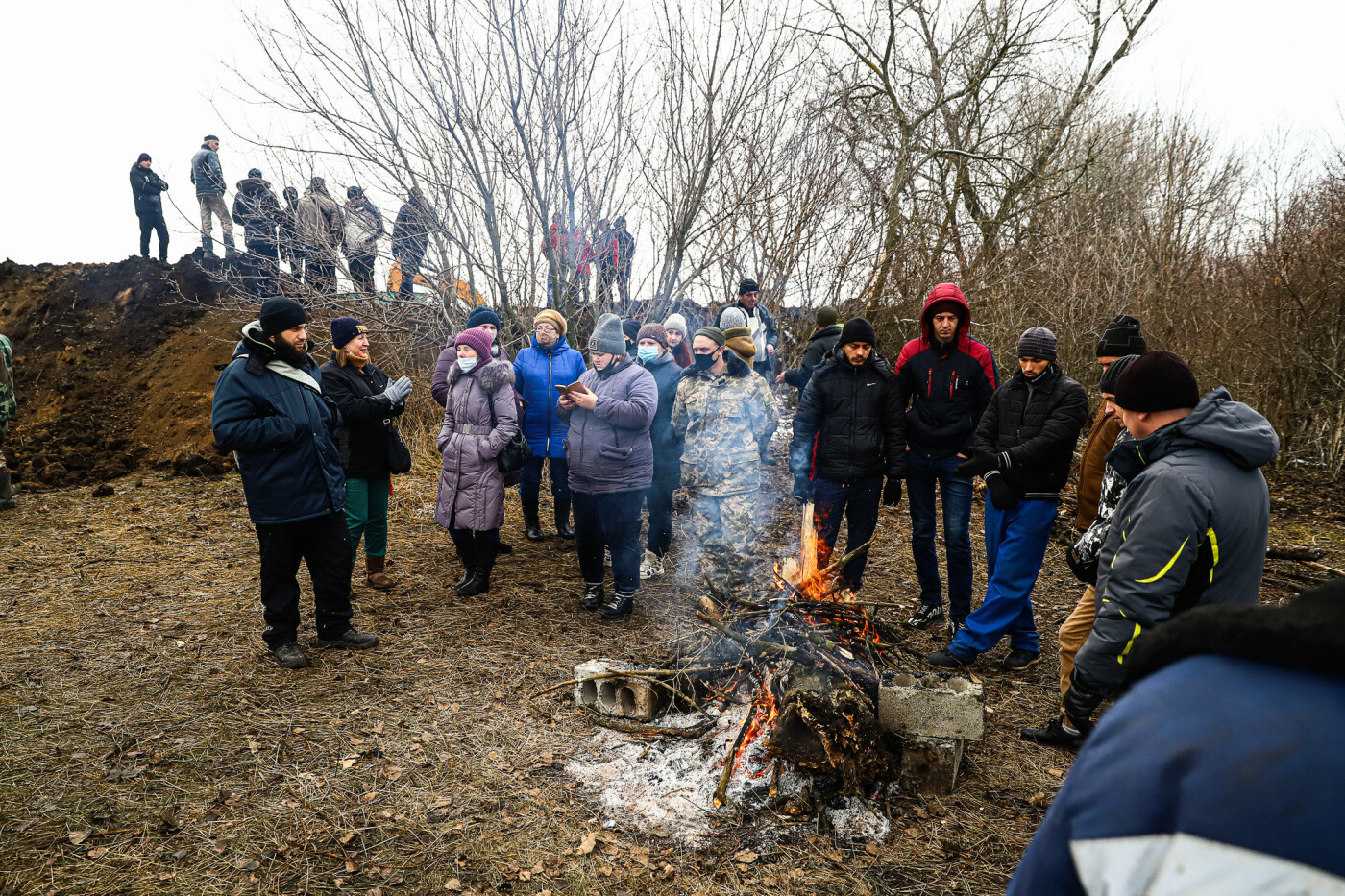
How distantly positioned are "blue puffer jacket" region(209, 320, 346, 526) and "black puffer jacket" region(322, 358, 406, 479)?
2.53 feet

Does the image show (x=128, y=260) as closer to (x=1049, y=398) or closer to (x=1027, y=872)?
(x=1049, y=398)

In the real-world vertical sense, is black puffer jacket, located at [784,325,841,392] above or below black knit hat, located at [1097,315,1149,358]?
above

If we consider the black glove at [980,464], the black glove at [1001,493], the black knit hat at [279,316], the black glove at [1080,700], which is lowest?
the black glove at [1080,700]

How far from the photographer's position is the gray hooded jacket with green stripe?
257cm

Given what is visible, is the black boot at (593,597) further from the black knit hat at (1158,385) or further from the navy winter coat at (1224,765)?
the navy winter coat at (1224,765)

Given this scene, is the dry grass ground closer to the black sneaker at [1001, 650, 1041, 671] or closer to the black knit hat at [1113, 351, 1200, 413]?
the black sneaker at [1001, 650, 1041, 671]

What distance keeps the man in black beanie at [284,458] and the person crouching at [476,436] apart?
3.28ft

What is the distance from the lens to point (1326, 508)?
28.8 feet

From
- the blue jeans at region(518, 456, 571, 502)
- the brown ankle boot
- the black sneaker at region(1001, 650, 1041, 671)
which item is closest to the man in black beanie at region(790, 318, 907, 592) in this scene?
the black sneaker at region(1001, 650, 1041, 671)

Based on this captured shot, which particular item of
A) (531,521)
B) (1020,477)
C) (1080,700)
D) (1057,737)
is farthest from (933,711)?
(531,521)

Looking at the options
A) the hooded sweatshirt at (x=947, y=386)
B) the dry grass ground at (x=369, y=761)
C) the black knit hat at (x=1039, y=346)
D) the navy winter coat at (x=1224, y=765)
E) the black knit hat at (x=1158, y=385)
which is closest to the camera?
the navy winter coat at (x=1224, y=765)

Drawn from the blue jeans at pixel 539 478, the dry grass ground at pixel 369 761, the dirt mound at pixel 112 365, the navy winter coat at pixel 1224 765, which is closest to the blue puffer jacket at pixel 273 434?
the dry grass ground at pixel 369 761

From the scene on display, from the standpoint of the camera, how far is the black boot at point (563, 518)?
7.52m

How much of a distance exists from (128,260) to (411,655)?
55.1 feet
